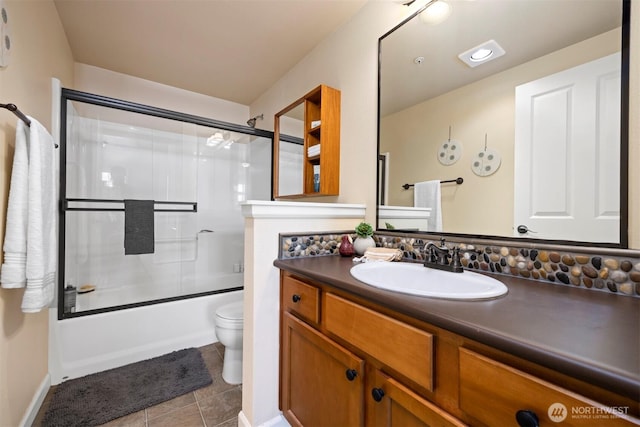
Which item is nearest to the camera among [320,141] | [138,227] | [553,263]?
[553,263]

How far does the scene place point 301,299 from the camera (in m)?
1.12

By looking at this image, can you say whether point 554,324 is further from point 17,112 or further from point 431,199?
point 17,112

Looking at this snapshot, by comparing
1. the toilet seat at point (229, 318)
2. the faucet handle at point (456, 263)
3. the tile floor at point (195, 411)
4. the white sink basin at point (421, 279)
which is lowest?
the tile floor at point (195, 411)

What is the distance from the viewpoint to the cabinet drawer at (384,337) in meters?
0.66

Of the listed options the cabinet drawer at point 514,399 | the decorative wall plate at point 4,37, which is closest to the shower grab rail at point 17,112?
the decorative wall plate at point 4,37

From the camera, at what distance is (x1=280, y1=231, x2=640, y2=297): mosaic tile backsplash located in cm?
75

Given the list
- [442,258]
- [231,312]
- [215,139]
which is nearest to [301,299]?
[442,258]

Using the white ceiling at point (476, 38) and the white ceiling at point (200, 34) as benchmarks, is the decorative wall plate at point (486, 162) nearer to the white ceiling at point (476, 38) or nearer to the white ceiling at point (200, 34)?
the white ceiling at point (476, 38)

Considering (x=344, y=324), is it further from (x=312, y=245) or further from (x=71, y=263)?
(x=71, y=263)

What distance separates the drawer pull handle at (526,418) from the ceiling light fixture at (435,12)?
1527 mm

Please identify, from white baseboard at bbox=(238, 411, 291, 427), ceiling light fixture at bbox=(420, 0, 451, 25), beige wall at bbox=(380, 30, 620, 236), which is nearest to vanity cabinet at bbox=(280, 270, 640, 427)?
white baseboard at bbox=(238, 411, 291, 427)

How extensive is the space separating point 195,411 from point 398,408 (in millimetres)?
1269

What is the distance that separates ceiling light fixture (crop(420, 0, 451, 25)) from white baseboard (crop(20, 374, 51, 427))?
2770 millimetres

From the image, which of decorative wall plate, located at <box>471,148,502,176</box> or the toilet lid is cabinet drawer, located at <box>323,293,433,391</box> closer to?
decorative wall plate, located at <box>471,148,502,176</box>
